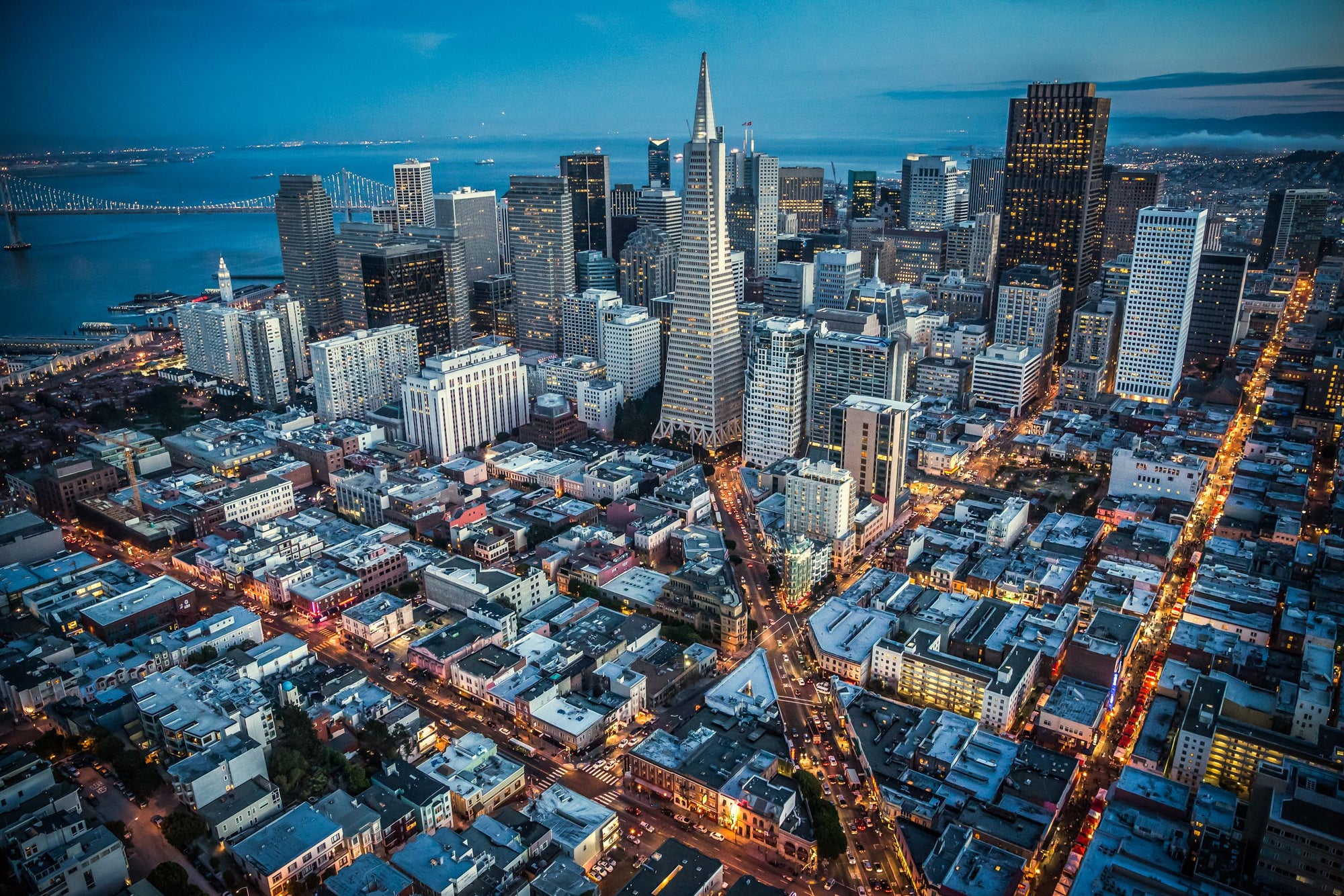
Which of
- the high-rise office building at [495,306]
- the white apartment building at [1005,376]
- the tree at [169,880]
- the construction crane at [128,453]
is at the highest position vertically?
the high-rise office building at [495,306]

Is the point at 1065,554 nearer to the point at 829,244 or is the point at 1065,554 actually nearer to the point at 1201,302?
the point at 1201,302

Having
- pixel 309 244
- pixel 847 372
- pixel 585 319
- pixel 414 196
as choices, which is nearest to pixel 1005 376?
pixel 847 372

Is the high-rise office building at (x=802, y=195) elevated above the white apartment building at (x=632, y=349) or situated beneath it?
elevated above

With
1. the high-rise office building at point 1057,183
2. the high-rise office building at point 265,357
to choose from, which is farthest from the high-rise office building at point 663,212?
the high-rise office building at point 265,357

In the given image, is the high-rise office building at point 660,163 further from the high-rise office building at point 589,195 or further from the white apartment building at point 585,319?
the white apartment building at point 585,319

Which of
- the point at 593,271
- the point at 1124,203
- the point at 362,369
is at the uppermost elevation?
the point at 1124,203

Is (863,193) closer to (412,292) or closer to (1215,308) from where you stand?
(1215,308)

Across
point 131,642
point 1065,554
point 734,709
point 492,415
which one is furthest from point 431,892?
point 492,415
